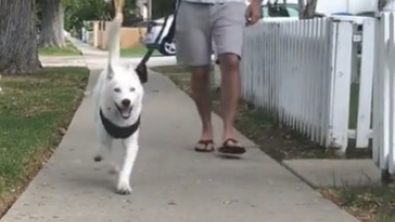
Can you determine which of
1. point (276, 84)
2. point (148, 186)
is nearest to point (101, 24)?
point (276, 84)

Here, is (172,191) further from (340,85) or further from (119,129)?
(340,85)

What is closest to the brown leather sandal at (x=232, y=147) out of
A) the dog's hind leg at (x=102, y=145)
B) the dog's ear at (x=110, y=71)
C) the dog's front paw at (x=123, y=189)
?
the dog's hind leg at (x=102, y=145)

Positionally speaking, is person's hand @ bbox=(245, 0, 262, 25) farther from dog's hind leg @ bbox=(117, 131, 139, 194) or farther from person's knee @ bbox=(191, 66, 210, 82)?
dog's hind leg @ bbox=(117, 131, 139, 194)

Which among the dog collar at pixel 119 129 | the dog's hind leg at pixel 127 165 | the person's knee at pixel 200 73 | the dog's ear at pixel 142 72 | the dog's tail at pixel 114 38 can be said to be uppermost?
the dog's tail at pixel 114 38

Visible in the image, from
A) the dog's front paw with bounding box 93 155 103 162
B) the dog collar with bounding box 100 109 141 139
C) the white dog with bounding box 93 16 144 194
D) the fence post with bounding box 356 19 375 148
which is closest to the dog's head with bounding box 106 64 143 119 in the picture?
the white dog with bounding box 93 16 144 194

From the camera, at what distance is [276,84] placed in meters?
10.2

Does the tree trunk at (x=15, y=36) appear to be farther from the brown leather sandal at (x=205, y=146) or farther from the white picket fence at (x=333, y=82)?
the brown leather sandal at (x=205, y=146)

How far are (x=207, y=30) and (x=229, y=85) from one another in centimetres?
49

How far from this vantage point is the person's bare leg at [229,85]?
25.8 ft

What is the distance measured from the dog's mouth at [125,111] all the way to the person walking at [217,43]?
143cm

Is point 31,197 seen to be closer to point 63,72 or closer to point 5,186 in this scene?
point 5,186

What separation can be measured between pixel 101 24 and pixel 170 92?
32.9 m

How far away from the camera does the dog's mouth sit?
6.41 meters

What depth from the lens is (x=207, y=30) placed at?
7965 millimetres
